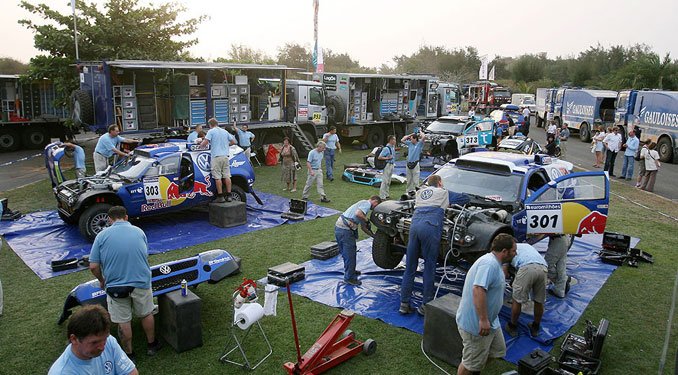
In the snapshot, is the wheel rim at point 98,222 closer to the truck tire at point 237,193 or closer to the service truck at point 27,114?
the truck tire at point 237,193

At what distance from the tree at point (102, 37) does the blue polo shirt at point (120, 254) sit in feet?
48.9

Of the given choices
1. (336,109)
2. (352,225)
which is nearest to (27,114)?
(336,109)

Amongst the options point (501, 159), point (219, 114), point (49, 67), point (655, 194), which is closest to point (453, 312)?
point (501, 159)

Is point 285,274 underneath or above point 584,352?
above

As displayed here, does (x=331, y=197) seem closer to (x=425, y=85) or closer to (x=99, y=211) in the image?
(x=99, y=211)

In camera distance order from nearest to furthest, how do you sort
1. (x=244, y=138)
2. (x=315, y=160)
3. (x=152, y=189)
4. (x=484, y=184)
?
(x=484, y=184) < (x=152, y=189) < (x=315, y=160) < (x=244, y=138)

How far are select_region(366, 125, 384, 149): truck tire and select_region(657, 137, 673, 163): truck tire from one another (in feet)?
38.9

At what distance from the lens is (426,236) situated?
6418mm

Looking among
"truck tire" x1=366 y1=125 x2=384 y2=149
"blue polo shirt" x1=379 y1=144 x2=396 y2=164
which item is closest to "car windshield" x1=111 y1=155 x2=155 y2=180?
"blue polo shirt" x1=379 y1=144 x2=396 y2=164

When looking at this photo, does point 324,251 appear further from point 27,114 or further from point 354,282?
point 27,114

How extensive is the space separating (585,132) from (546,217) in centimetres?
2423

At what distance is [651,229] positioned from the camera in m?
11.4

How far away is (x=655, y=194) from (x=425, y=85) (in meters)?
13.4

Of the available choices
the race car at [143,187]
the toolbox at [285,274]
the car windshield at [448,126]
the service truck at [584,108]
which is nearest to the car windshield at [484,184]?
the toolbox at [285,274]
